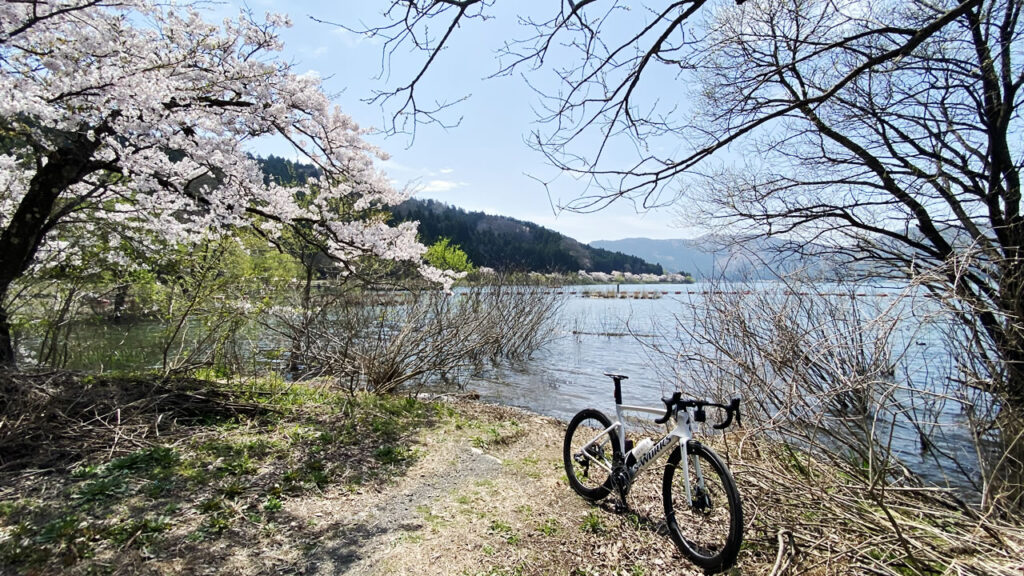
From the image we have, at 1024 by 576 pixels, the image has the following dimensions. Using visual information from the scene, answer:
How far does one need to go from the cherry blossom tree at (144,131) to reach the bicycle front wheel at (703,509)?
6.17 meters

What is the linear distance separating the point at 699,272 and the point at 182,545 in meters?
6.26

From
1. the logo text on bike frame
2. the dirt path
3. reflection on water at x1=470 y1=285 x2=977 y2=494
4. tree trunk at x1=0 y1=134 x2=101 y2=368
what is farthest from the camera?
reflection on water at x1=470 y1=285 x2=977 y2=494

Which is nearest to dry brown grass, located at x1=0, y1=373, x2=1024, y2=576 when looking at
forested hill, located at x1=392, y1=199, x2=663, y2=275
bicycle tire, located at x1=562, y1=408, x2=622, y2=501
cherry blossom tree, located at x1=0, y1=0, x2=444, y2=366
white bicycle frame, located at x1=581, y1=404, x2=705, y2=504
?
bicycle tire, located at x1=562, y1=408, x2=622, y2=501

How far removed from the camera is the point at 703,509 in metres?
3.02

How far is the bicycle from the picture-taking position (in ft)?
9.45

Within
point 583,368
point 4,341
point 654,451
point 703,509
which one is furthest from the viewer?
point 583,368

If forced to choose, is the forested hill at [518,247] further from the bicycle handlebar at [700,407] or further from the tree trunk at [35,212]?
the bicycle handlebar at [700,407]

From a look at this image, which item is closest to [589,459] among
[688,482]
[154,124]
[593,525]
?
[593,525]

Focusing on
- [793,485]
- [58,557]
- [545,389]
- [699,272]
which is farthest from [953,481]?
[58,557]

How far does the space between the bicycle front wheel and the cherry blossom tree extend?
20.2 feet

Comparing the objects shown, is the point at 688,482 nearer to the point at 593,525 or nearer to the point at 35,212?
the point at 593,525

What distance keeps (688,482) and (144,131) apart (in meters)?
7.20

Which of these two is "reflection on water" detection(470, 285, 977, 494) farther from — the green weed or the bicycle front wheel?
the green weed

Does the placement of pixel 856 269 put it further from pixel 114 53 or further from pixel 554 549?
pixel 114 53
